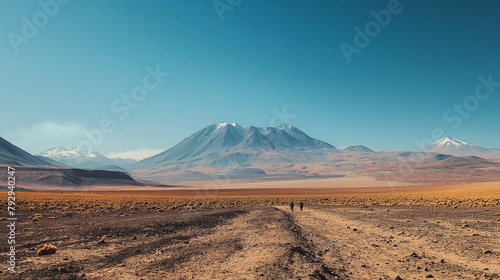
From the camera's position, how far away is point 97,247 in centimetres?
1037

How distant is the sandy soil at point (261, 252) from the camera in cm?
739

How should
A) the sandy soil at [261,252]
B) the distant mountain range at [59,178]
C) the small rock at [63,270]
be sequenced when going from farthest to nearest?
the distant mountain range at [59,178], the sandy soil at [261,252], the small rock at [63,270]

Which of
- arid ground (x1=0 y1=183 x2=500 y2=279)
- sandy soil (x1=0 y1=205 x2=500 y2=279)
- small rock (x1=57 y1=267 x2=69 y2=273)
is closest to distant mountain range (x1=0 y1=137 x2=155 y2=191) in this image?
sandy soil (x1=0 y1=205 x2=500 y2=279)

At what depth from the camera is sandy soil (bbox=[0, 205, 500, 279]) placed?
7.39m

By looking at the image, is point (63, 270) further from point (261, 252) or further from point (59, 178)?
point (59, 178)

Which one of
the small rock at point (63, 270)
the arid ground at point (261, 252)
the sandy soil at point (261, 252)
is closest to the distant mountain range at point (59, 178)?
the sandy soil at point (261, 252)

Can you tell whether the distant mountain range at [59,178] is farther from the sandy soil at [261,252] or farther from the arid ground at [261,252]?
the arid ground at [261,252]

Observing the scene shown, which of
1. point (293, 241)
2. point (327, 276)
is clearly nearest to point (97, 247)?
point (293, 241)

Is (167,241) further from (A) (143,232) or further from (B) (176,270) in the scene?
(B) (176,270)

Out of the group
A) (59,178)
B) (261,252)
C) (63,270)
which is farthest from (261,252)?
(59,178)

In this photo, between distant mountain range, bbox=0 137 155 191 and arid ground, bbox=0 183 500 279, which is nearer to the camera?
arid ground, bbox=0 183 500 279

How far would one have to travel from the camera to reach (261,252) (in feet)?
31.1

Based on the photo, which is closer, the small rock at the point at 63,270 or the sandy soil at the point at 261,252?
the small rock at the point at 63,270

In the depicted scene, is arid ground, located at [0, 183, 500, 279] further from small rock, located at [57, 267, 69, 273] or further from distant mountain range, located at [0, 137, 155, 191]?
distant mountain range, located at [0, 137, 155, 191]
